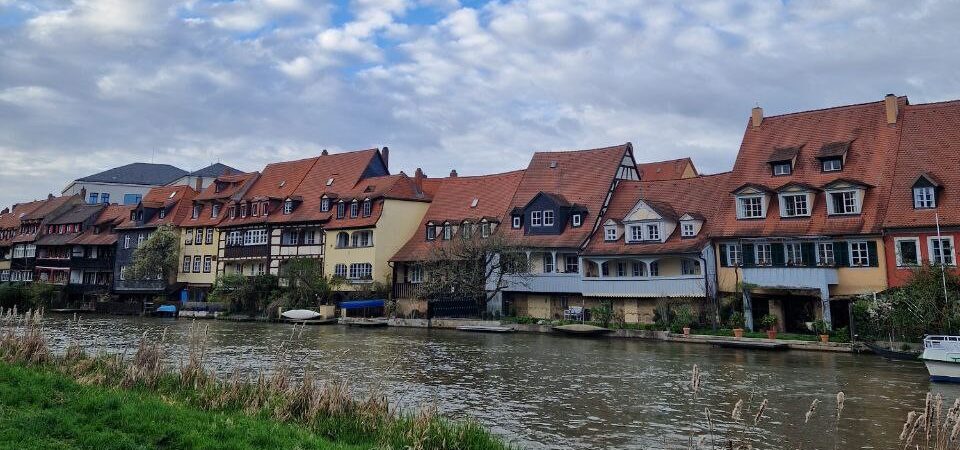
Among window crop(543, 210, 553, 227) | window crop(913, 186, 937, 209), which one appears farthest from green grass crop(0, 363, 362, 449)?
window crop(543, 210, 553, 227)

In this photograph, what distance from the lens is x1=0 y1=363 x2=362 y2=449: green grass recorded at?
891 cm

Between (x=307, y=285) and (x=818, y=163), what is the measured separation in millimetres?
34083

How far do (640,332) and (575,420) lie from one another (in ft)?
66.3

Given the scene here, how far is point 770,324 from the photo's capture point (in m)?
32.2

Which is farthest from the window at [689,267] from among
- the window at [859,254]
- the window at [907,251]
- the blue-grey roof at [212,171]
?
the blue-grey roof at [212,171]

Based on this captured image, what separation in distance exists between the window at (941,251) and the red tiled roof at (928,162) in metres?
0.70

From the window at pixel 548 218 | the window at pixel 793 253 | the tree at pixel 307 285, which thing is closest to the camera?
the window at pixel 793 253

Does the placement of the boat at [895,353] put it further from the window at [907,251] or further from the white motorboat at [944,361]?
the window at [907,251]

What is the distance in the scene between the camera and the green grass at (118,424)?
351 inches

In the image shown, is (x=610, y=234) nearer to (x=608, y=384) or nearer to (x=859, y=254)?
(x=859, y=254)

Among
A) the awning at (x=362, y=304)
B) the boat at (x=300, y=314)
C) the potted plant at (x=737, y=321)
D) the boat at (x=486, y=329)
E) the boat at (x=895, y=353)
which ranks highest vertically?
the awning at (x=362, y=304)

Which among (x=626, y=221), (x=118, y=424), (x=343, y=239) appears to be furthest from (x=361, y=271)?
(x=118, y=424)

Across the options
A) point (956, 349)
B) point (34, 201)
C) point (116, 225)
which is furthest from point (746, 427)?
point (34, 201)

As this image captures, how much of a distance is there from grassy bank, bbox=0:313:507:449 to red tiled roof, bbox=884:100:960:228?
26880 mm
